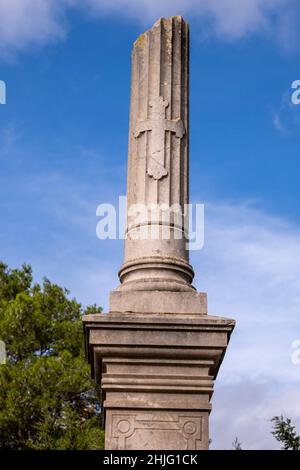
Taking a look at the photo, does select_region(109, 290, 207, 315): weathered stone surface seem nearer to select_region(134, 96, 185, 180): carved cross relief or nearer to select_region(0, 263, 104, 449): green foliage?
select_region(134, 96, 185, 180): carved cross relief

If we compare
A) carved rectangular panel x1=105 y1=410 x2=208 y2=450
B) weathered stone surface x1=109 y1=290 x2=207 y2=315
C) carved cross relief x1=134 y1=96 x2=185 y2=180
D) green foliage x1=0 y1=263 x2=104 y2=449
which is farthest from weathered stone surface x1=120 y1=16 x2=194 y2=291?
green foliage x1=0 y1=263 x2=104 y2=449

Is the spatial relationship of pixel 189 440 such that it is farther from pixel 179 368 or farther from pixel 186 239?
pixel 186 239

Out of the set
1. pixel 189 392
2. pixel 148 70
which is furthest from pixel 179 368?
pixel 148 70

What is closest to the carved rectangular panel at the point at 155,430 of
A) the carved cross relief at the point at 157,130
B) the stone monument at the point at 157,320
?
the stone monument at the point at 157,320

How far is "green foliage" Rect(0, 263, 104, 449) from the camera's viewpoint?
19500mm

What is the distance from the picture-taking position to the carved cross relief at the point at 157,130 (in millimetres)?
7352

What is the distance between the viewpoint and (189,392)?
6.48 metres

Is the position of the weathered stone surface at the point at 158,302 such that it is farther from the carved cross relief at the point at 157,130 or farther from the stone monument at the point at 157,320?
the carved cross relief at the point at 157,130

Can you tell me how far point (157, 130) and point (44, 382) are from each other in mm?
13603

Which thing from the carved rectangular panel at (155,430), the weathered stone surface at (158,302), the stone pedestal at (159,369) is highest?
the weathered stone surface at (158,302)

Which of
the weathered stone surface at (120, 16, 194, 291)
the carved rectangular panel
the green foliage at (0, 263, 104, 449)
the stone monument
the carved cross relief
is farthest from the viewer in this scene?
the green foliage at (0, 263, 104, 449)

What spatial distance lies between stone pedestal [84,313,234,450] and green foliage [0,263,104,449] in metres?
12.9
